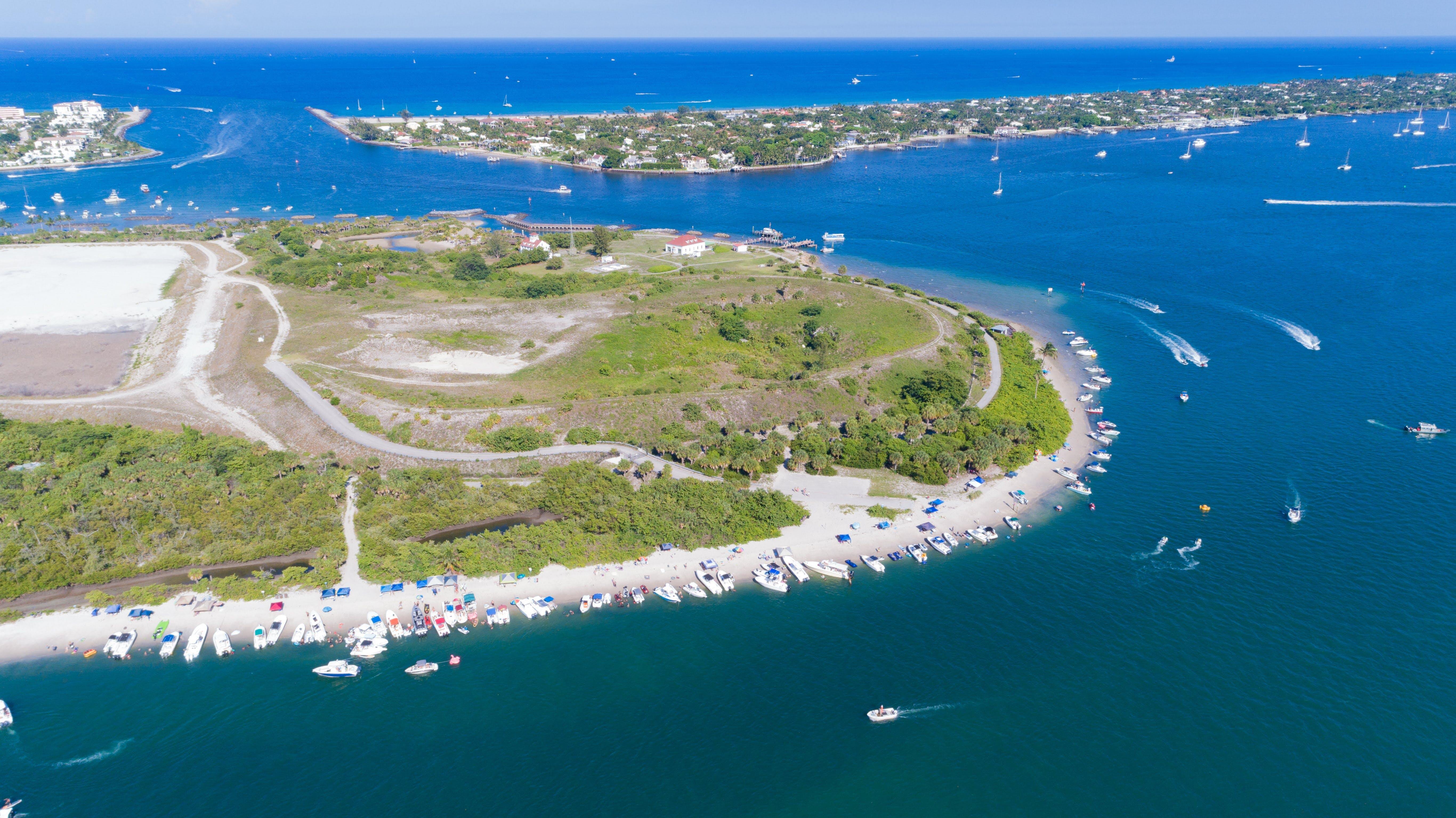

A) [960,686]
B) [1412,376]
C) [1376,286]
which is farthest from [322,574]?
[1376,286]

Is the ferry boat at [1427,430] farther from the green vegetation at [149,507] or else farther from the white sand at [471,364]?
the green vegetation at [149,507]

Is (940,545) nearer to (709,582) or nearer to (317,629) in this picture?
(709,582)

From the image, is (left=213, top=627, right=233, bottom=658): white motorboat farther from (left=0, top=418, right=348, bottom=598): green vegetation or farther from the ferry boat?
the ferry boat

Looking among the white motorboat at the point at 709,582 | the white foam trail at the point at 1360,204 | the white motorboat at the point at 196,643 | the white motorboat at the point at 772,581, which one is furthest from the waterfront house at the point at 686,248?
the white foam trail at the point at 1360,204

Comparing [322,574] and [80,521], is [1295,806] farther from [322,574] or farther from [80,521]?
[80,521]

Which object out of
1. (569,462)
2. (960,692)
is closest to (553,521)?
(569,462)

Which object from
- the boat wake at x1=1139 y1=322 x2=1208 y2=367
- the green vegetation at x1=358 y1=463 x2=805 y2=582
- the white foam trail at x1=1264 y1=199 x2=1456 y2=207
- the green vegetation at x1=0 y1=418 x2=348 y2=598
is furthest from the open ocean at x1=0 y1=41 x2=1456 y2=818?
the white foam trail at x1=1264 y1=199 x2=1456 y2=207
